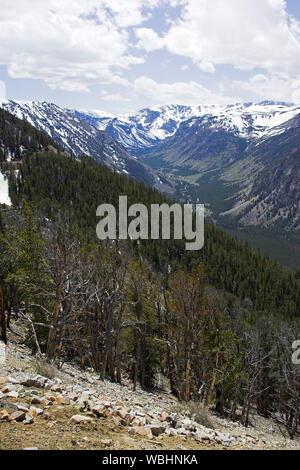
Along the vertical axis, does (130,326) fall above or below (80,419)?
below

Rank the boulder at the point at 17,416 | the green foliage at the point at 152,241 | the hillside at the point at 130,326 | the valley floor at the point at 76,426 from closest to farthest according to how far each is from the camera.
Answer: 1. the valley floor at the point at 76,426
2. the boulder at the point at 17,416
3. the hillside at the point at 130,326
4. the green foliage at the point at 152,241

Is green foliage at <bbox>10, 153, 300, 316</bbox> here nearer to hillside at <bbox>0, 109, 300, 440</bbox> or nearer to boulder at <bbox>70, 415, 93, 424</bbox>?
hillside at <bbox>0, 109, 300, 440</bbox>

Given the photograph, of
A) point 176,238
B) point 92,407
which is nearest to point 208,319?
point 92,407

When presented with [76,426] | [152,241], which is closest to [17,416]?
[76,426]

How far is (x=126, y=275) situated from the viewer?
31.3 meters

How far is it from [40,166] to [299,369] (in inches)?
6097

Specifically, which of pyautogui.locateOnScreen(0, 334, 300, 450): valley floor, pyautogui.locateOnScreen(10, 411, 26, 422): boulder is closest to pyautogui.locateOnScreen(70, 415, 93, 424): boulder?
pyautogui.locateOnScreen(0, 334, 300, 450): valley floor

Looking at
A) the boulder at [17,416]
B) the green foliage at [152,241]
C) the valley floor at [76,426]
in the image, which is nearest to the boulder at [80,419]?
the valley floor at [76,426]

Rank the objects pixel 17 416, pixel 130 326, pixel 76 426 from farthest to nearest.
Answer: pixel 130 326 → pixel 76 426 → pixel 17 416

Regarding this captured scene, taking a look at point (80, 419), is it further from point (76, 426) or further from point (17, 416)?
point (17, 416)

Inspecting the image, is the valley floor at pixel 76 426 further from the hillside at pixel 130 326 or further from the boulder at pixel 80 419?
the hillside at pixel 130 326

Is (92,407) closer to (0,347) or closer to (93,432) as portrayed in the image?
(93,432)

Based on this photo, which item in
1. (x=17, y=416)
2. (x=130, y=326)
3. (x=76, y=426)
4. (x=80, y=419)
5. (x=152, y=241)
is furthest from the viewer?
(x=152, y=241)

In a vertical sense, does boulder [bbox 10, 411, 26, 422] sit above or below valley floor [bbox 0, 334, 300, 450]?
above
